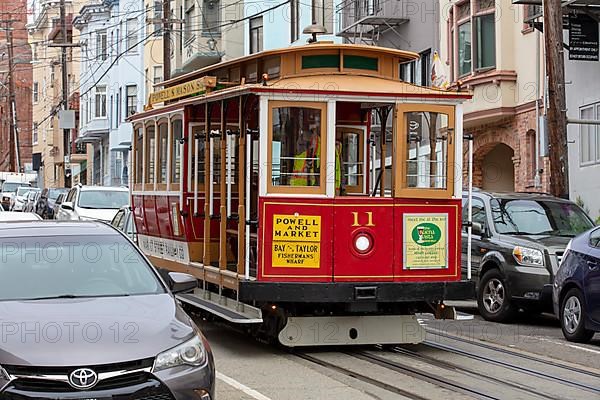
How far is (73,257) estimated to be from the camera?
873cm

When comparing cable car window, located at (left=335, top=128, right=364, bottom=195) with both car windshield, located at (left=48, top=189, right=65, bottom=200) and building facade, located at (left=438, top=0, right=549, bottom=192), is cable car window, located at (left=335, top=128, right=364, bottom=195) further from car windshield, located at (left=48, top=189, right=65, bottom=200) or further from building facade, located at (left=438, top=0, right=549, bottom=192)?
car windshield, located at (left=48, top=189, right=65, bottom=200)

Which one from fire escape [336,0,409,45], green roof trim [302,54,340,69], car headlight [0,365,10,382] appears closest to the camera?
car headlight [0,365,10,382]

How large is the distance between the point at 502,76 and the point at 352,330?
14.5 meters

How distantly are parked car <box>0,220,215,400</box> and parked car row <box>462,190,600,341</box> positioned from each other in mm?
5766

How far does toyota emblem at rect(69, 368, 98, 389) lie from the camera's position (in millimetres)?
6770

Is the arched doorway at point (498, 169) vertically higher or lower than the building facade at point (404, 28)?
lower

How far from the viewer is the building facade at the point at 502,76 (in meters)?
24.4

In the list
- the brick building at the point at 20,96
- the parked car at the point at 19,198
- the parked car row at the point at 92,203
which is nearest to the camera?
the parked car row at the point at 92,203

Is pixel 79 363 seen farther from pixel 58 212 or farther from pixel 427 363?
pixel 58 212

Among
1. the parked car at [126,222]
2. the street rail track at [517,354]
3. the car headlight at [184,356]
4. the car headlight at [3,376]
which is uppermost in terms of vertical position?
the parked car at [126,222]

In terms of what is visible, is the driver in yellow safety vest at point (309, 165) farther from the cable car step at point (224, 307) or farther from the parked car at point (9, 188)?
the parked car at point (9, 188)

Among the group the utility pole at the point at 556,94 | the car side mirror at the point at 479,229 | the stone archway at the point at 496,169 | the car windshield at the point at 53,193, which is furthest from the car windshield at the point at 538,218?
the car windshield at the point at 53,193

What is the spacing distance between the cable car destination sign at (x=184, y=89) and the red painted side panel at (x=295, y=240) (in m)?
2.03

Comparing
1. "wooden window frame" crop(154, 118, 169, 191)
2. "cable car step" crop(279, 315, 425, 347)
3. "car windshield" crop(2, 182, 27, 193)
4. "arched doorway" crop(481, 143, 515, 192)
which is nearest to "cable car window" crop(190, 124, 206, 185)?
"wooden window frame" crop(154, 118, 169, 191)
